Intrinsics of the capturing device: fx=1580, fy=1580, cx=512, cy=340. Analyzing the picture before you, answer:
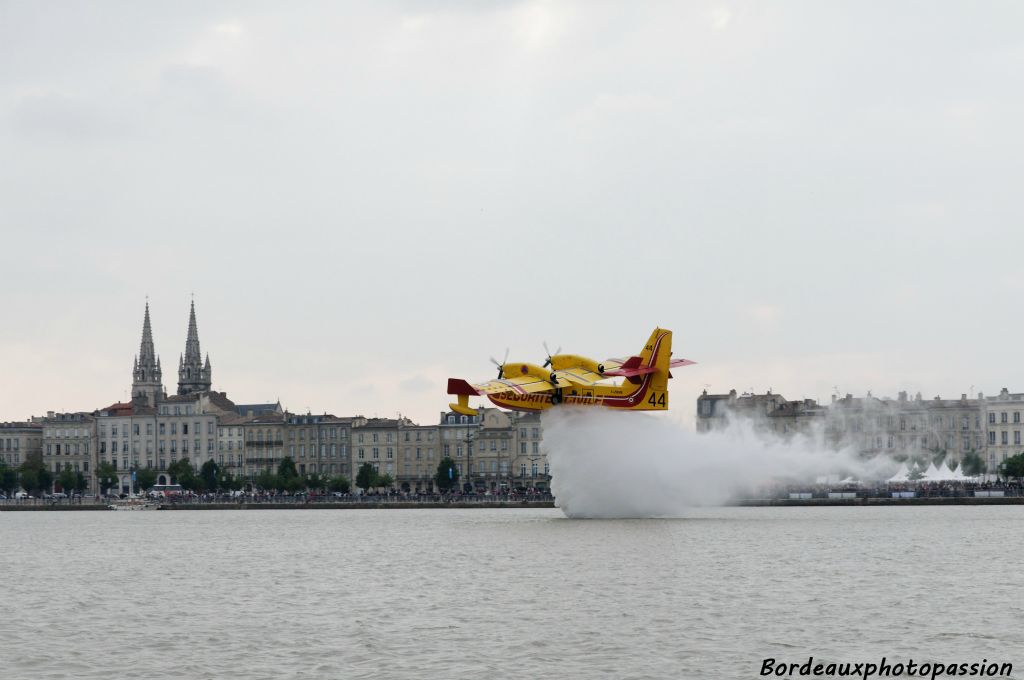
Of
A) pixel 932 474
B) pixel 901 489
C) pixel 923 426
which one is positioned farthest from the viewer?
pixel 923 426

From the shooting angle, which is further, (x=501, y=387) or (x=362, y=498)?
(x=362, y=498)

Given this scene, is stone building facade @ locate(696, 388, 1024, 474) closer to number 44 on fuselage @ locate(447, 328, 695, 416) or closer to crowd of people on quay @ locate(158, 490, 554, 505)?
crowd of people on quay @ locate(158, 490, 554, 505)

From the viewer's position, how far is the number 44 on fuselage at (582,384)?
92.9 metres

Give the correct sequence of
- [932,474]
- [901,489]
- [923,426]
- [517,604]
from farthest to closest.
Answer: [923,426] < [901,489] < [932,474] < [517,604]

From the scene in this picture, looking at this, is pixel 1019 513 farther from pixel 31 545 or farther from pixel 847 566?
pixel 31 545

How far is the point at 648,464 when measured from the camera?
9538cm

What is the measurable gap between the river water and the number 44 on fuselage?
9.85 meters

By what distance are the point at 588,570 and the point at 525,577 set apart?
3.09 m

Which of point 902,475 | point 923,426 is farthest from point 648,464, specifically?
point 923,426

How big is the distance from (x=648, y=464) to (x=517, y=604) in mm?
48522

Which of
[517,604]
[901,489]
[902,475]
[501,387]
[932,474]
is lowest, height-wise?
[517,604]

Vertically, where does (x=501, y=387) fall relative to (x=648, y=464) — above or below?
above

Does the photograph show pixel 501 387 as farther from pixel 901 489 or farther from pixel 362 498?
pixel 362 498

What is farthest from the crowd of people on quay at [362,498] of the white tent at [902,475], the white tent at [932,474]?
the white tent at [932,474]
